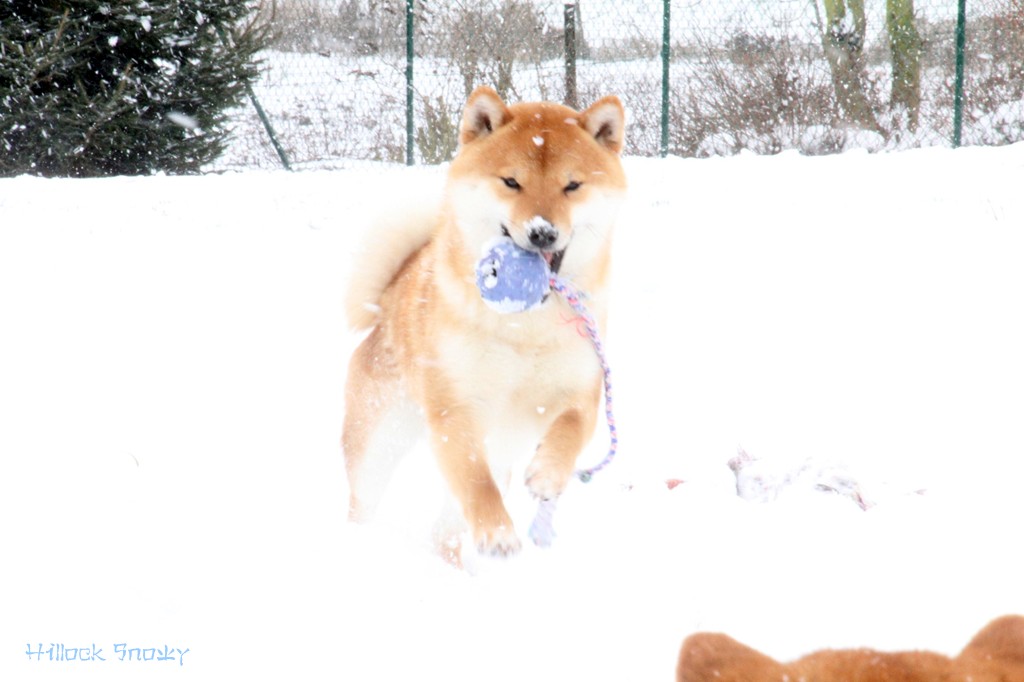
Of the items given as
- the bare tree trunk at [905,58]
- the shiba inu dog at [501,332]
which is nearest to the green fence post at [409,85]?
the bare tree trunk at [905,58]

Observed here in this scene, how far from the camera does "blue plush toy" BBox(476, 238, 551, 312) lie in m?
2.77

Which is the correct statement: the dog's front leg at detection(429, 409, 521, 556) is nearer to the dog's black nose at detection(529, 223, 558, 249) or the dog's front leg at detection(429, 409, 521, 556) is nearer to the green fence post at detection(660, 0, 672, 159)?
the dog's black nose at detection(529, 223, 558, 249)

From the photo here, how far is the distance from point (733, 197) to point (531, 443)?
3.97 meters

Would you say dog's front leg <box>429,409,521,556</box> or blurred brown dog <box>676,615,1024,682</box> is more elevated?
blurred brown dog <box>676,615,1024,682</box>

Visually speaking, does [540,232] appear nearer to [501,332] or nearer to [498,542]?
[501,332]

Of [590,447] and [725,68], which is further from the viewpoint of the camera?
[725,68]

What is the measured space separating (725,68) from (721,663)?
8.68 metres

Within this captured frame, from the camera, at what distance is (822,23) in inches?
361

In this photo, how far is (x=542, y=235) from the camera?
9.12 ft

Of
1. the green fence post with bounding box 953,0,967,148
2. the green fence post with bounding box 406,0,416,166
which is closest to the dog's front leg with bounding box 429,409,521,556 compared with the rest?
the green fence post with bounding box 406,0,416,166

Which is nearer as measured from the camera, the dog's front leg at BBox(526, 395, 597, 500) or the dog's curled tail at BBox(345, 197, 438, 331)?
the dog's front leg at BBox(526, 395, 597, 500)

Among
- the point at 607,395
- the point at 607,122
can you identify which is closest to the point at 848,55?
the point at 607,122

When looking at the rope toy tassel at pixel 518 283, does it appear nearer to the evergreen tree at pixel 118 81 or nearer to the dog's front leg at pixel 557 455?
the dog's front leg at pixel 557 455

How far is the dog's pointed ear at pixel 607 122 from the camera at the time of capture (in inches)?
124
